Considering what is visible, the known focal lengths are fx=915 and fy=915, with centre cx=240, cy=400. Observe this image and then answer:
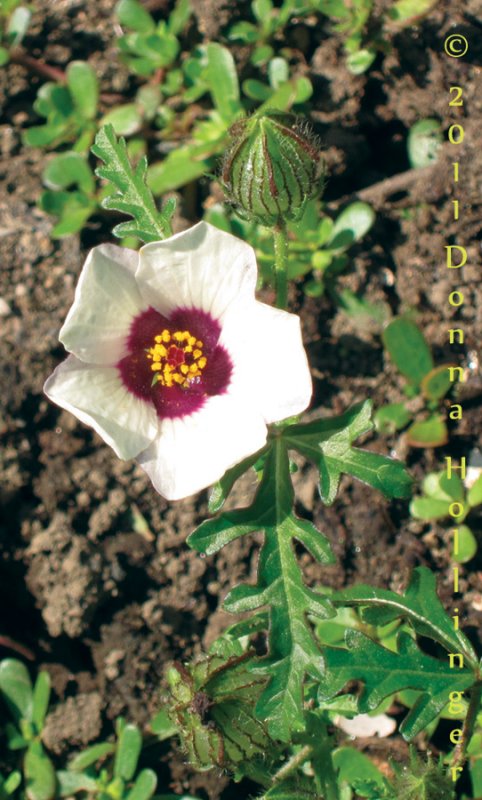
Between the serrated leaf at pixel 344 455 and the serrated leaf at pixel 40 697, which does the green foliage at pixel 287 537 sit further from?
the serrated leaf at pixel 40 697

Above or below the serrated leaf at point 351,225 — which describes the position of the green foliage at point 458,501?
below

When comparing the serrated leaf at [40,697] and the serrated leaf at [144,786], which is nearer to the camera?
the serrated leaf at [144,786]

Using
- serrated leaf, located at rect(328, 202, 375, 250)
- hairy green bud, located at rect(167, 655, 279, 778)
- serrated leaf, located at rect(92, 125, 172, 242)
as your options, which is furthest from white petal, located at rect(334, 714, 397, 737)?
serrated leaf, located at rect(92, 125, 172, 242)

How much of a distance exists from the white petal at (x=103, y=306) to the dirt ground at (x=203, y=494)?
3.73 ft

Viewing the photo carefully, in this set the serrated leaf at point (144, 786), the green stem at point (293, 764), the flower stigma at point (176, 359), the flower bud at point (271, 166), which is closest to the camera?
the flower bud at point (271, 166)

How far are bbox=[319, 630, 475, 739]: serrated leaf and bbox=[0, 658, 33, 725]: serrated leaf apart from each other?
1299 millimetres

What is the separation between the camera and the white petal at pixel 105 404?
241 centimetres

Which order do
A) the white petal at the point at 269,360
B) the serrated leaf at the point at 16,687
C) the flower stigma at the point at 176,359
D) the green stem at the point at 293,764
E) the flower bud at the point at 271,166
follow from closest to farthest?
1. the white petal at the point at 269,360
2. the flower bud at the point at 271,166
3. the flower stigma at the point at 176,359
4. the green stem at the point at 293,764
5. the serrated leaf at the point at 16,687

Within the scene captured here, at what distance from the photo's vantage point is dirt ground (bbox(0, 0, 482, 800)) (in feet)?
11.4

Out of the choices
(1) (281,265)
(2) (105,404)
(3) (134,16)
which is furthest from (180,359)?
(3) (134,16)

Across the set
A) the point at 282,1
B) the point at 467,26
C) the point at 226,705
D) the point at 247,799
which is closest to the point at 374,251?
the point at 467,26

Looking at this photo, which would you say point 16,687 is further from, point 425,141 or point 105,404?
point 425,141

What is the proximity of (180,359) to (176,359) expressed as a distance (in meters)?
0.01

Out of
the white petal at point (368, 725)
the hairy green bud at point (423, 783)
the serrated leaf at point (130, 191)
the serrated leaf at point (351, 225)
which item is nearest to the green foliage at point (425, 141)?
the serrated leaf at point (351, 225)
